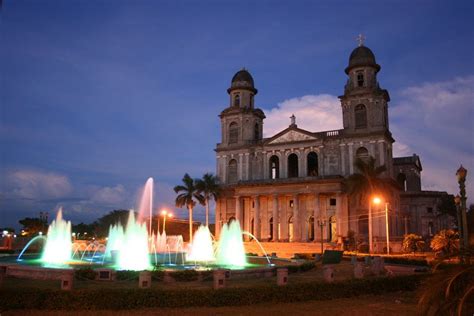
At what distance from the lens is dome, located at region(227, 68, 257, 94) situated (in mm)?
60906

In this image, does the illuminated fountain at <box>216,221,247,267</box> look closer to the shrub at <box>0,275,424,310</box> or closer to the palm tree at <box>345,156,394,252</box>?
the shrub at <box>0,275,424,310</box>

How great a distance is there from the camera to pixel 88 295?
12.8 m

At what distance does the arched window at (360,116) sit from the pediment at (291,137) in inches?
223

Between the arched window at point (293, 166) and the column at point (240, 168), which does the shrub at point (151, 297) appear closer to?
the arched window at point (293, 166)

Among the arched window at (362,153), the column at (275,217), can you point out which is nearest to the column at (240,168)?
the column at (275,217)

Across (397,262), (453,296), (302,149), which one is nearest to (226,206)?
(302,149)

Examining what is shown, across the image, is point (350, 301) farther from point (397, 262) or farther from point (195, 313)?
point (397, 262)

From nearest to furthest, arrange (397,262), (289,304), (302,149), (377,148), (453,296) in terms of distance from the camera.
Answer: (453,296)
(289,304)
(397,262)
(377,148)
(302,149)

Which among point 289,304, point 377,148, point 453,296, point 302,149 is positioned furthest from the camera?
point 302,149

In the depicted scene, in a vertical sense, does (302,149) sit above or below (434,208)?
above

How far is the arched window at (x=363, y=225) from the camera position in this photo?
49125 mm

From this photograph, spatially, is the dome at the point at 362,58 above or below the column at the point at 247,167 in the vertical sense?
above

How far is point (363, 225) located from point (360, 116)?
13.1m

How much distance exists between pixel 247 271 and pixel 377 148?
114ft
